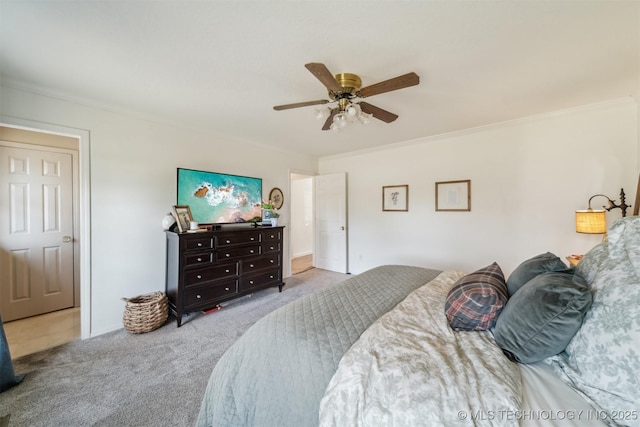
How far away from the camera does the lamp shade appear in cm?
218

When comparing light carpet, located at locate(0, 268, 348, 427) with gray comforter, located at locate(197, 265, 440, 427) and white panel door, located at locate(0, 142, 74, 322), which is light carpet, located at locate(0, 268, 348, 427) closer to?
gray comforter, located at locate(197, 265, 440, 427)

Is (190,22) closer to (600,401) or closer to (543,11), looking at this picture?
(543,11)

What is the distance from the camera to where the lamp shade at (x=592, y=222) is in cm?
218

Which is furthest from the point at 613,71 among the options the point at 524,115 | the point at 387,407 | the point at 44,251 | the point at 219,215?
the point at 44,251

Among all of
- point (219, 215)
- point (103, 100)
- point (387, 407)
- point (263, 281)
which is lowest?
point (263, 281)

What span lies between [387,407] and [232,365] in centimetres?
76

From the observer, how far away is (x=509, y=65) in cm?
181

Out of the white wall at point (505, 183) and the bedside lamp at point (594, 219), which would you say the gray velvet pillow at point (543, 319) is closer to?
the bedside lamp at point (594, 219)

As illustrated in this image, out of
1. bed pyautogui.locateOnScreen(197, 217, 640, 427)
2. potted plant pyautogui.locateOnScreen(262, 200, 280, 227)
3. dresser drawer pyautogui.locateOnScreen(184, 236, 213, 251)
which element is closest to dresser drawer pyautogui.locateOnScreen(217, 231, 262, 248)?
dresser drawer pyautogui.locateOnScreen(184, 236, 213, 251)

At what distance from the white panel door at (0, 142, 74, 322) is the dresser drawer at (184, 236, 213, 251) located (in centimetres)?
170

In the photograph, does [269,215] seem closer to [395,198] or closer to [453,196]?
[395,198]

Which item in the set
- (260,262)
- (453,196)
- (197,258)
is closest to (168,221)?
(197,258)

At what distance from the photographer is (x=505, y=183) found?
3.06 meters

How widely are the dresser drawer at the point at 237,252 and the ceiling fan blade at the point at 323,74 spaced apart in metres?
2.21
